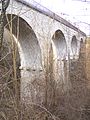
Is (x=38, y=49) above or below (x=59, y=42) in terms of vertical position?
below

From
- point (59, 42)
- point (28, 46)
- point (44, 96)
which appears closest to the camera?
point (44, 96)

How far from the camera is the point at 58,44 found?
12.6 metres

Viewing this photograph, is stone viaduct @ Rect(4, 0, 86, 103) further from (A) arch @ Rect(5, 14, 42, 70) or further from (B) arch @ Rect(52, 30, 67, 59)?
(B) arch @ Rect(52, 30, 67, 59)

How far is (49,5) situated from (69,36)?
2.21m

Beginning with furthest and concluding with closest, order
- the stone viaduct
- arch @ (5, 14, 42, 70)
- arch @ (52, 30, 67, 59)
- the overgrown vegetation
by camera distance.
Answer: arch @ (52, 30, 67, 59)
arch @ (5, 14, 42, 70)
the stone viaduct
the overgrown vegetation

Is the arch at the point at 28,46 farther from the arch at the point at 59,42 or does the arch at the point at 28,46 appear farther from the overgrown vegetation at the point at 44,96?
the arch at the point at 59,42

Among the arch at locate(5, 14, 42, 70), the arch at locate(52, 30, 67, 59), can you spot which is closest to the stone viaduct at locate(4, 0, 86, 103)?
the arch at locate(5, 14, 42, 70)

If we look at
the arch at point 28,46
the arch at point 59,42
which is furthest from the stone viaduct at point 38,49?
the arch at point 59,42

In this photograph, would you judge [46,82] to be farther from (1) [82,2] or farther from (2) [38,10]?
(1) [82,2]

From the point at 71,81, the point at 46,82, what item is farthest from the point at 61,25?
the point at 46,82

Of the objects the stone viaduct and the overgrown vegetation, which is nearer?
the overgrown vegetation

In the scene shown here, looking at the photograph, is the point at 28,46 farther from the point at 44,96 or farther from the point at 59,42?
the point at 44,96

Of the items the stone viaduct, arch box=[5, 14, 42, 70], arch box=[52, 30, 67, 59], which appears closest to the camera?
the stone viaduct

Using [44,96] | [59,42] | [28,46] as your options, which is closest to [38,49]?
[28,46]
